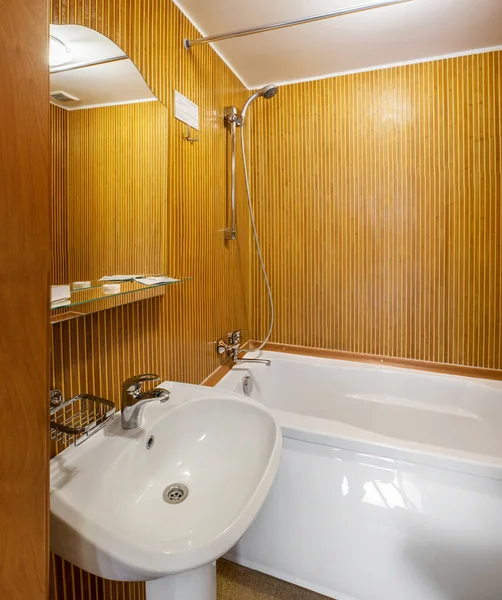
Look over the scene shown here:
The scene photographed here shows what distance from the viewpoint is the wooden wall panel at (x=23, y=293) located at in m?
0.37

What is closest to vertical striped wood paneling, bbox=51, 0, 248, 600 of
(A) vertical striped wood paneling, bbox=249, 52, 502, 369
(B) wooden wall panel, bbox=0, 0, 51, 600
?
(A) vertical striped wood paneling, bbox=249, 52, 502, 369

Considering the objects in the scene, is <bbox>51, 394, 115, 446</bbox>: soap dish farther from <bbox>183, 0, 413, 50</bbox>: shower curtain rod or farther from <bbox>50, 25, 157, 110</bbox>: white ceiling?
<bbox>183, 0, 413, 50</bbox>: shower curtain rod

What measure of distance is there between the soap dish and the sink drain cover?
29 centimetres

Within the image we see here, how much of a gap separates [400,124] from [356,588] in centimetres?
234

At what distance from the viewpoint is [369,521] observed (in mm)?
1243

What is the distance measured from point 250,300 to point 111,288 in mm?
1459

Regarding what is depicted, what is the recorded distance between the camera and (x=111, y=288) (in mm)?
1031

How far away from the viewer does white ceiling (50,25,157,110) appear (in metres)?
0.90

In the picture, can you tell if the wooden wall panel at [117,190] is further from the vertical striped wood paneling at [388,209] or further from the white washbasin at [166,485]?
the vertical striped wood paneling at [388,209]

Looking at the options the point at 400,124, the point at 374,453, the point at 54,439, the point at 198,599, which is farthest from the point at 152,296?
the point at 400,124

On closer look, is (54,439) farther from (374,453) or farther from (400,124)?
(400,124)

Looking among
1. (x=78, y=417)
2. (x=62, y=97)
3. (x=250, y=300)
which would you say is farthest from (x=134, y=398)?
(x=250, y=300)

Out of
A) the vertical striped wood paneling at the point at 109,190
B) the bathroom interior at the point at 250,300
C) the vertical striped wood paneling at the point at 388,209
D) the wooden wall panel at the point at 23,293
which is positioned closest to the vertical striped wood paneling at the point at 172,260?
the bathroom interior at the point at 250,300

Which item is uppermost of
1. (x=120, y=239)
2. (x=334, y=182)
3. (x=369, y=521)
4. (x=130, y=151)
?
(x=334, y=182)
